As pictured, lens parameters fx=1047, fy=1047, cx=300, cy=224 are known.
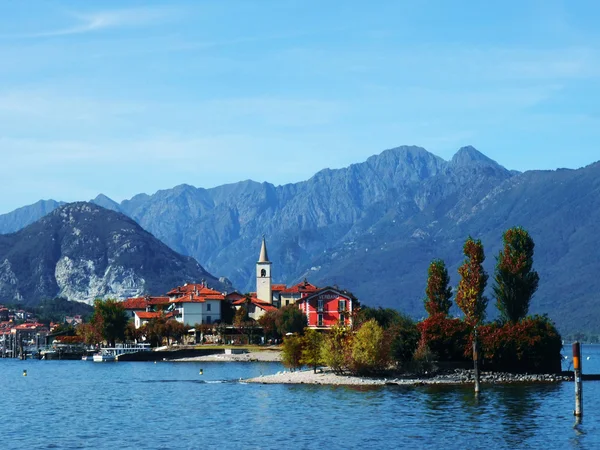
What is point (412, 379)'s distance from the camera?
107750mm

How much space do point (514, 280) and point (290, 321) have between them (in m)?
67.6

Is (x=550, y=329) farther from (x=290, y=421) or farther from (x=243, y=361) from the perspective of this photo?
(x=243, y=361)

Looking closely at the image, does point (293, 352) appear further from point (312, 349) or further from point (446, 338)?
point (446, 338)

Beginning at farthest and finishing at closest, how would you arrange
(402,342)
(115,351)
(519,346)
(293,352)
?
(115,351) → (293,352) → (519,346) → (402,342)

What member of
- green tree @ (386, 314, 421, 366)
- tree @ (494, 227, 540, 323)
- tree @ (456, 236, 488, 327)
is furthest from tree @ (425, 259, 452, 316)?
green tree @ (386, 314, 421, 366)

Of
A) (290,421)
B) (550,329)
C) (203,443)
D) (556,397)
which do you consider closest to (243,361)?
(550,329)

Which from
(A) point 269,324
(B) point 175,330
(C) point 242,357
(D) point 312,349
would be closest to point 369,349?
(D) point 312,349

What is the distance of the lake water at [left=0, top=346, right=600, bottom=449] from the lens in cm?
6656

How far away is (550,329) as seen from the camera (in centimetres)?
11694

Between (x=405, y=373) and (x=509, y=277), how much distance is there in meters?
20.1

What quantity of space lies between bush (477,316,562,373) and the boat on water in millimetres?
86570

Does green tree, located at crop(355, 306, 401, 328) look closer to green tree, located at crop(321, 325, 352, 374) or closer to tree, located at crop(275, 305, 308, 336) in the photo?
green tree, located at crop(321, 325, 352, 374)

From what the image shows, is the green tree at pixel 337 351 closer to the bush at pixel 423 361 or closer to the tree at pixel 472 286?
the bush at pixel 423 361

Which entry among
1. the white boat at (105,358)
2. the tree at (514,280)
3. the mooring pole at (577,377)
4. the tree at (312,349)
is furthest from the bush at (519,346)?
the white boat at (105,358)
